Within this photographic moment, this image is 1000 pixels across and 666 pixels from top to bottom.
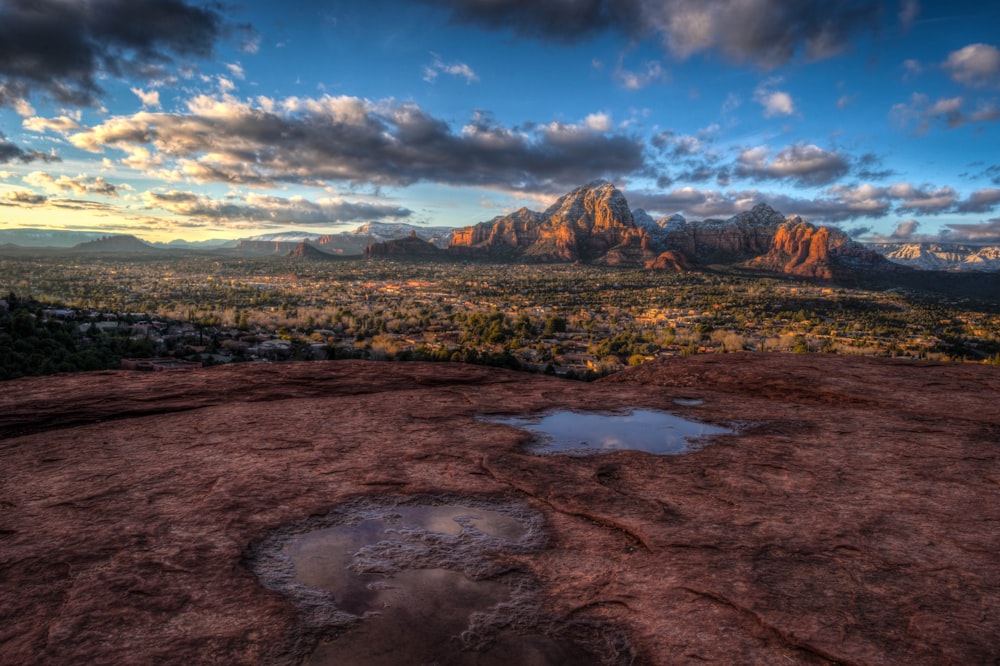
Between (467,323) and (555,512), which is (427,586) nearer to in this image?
(555,512)

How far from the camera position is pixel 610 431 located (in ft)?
25.1

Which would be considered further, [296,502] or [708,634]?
[296,502]

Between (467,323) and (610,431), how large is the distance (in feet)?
190

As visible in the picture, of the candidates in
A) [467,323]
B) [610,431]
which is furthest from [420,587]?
[467,323]

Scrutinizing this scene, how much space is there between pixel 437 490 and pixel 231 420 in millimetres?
4121

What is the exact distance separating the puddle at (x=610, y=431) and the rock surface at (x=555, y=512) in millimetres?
404

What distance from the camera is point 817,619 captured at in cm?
317

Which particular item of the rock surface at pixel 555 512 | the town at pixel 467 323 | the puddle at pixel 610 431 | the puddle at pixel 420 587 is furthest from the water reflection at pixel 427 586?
the town at pixel 467 323

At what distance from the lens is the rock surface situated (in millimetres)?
3055

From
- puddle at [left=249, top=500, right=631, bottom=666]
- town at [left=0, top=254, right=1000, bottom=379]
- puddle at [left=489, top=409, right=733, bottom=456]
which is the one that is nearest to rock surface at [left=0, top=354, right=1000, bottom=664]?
puddle at [left=249, top=500, right=631, bottom=666]

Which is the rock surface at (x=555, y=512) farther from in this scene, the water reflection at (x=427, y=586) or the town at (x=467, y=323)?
the town at (x=467, y=323)

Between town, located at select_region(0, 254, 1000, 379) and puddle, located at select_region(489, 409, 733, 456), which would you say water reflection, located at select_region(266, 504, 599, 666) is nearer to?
puddle, located at select_region(489, 409, 733, 456)

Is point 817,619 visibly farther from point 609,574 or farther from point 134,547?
point 134,547

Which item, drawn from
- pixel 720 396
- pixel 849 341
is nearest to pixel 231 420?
pixel 720 396
